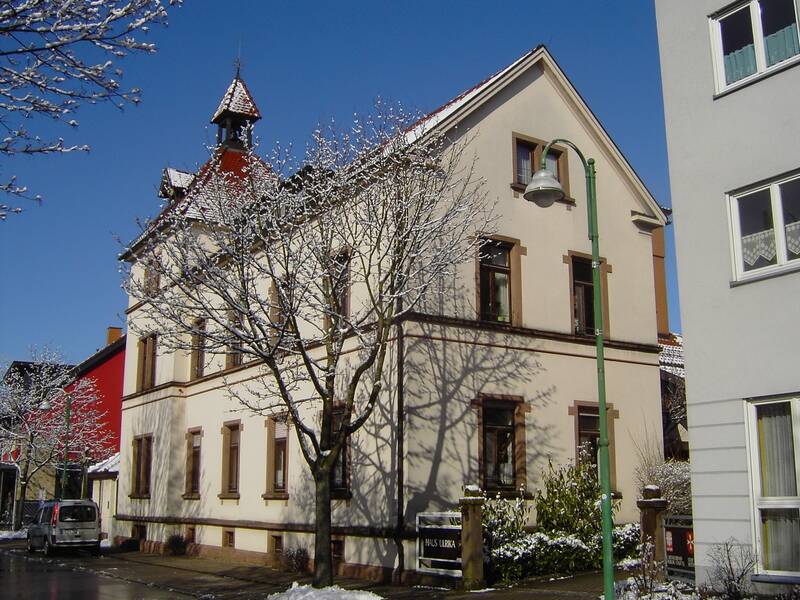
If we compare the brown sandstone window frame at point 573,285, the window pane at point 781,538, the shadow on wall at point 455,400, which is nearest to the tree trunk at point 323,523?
the shadow on wall at point 455,400

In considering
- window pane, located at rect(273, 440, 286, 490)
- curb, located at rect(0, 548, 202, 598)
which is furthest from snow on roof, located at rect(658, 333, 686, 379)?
curb, located at rect(0, 548, 202, 598)

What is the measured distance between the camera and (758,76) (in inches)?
476

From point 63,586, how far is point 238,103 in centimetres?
2062

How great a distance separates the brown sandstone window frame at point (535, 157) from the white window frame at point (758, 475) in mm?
11063

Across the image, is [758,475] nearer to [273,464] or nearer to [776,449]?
[776,449]

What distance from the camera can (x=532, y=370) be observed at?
21094 mm

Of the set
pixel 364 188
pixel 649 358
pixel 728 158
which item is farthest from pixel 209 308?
pixel 649 358

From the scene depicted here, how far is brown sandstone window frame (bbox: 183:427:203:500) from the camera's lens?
92.8 ft

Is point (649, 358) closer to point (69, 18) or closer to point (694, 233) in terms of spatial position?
point (694, 233)

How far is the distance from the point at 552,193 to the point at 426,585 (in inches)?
371

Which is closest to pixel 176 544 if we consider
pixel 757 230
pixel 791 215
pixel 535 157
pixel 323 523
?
pixel 323 523

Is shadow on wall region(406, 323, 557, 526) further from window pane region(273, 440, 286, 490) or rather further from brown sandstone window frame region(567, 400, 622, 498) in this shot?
window pane region(273, 440, 286, 490)

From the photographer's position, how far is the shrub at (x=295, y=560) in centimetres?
2125

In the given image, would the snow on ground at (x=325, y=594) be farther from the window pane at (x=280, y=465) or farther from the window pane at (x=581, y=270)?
the window pane at (x=581, y=270)
